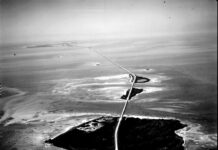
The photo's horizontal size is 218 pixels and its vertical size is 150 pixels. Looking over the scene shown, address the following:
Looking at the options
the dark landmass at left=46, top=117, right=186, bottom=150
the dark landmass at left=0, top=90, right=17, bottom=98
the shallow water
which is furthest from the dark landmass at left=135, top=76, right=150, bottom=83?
the dark landmass at left=0, top=90, right=17, bottom=98

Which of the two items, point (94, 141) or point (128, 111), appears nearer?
point (94, 141)

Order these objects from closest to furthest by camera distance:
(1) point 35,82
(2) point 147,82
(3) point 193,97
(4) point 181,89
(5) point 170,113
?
(5) point 170,113 → (3) point 193,97 → (4) point 181,89 → (2) point 147,82 → (1) point 35,82

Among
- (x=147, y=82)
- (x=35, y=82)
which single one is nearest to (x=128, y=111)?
(x=147, y=82)

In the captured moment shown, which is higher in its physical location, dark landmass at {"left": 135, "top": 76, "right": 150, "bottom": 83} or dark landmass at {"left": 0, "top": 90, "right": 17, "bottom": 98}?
dark landmass at {"left": 135, "top": 76, "right": 150, "bottom": 83}

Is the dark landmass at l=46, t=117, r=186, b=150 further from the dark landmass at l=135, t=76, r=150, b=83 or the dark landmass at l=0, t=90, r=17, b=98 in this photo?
the dark landmass at l=0, t=90, r=17, b=98

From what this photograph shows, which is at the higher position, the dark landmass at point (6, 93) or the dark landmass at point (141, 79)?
the dark landmass at point (141, 79)

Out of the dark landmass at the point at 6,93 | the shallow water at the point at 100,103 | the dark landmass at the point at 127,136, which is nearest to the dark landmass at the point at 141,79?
the shallow water at the point at 100,103

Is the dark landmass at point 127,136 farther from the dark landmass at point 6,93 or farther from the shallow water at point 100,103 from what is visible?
the dark landmass at point 6,93

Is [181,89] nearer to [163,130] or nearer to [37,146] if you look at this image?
[163,130]
